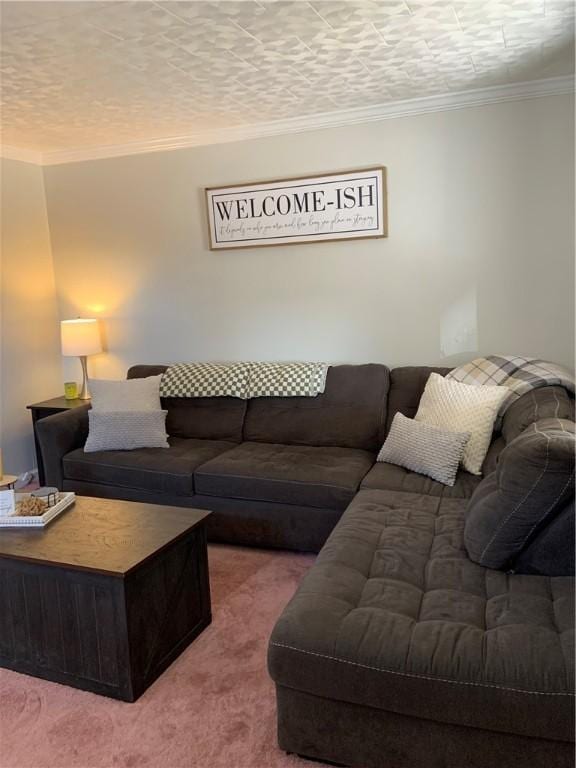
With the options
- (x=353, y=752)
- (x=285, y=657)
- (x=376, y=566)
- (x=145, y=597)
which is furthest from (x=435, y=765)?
(x=145, y=597)

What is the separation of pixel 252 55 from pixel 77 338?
2.31m

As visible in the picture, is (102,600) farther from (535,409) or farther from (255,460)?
(535,409)

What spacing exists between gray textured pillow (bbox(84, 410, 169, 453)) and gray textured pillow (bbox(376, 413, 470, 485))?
4.39 ft

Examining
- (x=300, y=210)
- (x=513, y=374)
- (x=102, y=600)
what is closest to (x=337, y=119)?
(x=300, y=210)

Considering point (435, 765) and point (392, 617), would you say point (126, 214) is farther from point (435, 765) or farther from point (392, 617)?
point (435, 765)

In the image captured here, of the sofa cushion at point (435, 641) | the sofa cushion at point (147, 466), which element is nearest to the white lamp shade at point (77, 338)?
the sofa cushion at point (147, 466)

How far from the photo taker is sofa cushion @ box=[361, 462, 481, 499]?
2.59 m

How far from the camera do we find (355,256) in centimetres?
Answer: 361

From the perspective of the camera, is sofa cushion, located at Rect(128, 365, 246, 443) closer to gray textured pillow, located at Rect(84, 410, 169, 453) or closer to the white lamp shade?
gray textured pillow, located at Rect(84, 410, 169, 453)

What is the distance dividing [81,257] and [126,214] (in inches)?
20.1

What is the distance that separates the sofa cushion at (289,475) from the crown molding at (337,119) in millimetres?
1949

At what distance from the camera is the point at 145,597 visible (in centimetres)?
201

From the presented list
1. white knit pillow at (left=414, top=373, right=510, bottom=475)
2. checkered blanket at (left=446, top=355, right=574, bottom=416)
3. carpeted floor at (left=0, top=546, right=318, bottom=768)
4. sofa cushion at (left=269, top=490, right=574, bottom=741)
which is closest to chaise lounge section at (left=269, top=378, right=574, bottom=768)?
sofa cushion at (left=269, top=490, right=574, bottom=741)

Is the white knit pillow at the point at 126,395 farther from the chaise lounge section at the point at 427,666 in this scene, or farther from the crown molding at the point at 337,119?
the chaise lounge section at the point at 427,666
